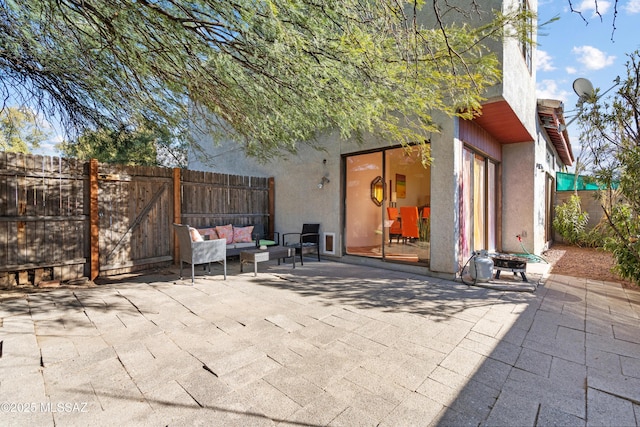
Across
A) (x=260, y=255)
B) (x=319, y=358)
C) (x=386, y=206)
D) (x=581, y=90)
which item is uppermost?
(x=581, y=90)

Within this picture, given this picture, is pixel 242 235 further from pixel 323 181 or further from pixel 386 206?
pixel 386 206

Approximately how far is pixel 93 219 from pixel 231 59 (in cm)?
436

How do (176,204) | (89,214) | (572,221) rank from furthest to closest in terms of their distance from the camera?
(572,221), (176,204), (89,214)

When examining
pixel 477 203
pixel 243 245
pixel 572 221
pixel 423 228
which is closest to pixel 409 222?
pixel 423 228

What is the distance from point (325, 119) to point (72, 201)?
4.75m

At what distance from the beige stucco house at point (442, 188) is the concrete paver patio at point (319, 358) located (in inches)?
79.5

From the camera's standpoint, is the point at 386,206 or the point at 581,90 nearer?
the point at 581,90

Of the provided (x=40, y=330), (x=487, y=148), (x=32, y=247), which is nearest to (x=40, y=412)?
(x=40, y=330)

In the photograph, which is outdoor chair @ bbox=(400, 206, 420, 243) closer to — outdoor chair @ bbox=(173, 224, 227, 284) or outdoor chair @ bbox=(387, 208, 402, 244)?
outdoor chair @ bbox=(387, 208, 402, 244)

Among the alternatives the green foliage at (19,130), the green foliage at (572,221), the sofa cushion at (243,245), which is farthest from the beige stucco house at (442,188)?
the green foliage at (19,130)

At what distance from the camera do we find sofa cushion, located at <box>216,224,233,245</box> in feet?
23.1

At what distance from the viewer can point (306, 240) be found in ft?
24.8

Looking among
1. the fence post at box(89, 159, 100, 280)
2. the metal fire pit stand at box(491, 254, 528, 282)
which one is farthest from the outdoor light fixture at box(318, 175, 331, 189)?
the fence post at box(89, 159, 100, 280)

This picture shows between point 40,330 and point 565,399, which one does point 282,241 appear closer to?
point 40,330
